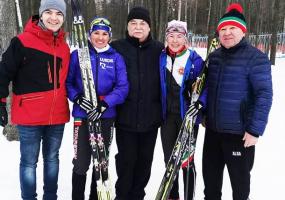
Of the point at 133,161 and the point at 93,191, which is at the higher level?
the point at 133,161

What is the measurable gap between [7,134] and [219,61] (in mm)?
3571

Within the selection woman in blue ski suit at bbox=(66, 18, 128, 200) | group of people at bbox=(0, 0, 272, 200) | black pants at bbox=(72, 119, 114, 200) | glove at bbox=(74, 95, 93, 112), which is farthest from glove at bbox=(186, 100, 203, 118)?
glove at bbox=(74, 95, 93, 112)

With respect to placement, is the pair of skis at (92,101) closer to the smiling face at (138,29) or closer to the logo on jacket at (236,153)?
the smiling face at (138,29)

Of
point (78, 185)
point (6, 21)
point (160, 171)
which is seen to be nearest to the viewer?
point (78, 185)

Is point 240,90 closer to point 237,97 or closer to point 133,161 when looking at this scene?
point 237,97

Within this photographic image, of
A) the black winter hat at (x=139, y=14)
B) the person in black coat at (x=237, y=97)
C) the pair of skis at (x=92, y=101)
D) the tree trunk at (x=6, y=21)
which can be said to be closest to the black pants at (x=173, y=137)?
the person in black coat at (x=237, y=97)

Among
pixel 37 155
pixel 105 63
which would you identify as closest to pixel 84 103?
pixel 105 63

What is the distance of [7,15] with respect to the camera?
455cm

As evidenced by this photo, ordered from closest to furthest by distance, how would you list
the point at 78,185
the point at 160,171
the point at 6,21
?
the point at 78,185, the point at 160,171, the point at 6,21

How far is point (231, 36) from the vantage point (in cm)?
268

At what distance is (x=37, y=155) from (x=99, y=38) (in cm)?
121

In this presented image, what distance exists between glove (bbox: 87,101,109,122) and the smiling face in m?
0.73

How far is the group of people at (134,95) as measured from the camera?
8.72ft

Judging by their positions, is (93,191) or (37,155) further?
(93,191)
